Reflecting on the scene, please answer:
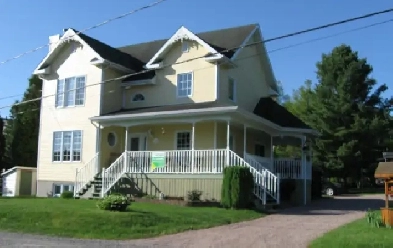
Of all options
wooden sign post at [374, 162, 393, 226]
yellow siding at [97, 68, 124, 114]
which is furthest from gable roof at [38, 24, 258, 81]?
wooden sign post at [374, 162, 393, 226]

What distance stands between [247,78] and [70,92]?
10588 mm

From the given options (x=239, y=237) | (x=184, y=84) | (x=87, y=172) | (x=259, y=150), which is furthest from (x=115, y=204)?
(x=259, y=150)

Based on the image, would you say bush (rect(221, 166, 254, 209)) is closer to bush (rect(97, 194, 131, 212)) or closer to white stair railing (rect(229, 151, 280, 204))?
white stair railing (rect(229, 151, 280, 204))

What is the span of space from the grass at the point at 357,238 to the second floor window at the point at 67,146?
17.5 meters

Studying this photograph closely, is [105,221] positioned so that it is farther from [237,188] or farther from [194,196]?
[194,196]

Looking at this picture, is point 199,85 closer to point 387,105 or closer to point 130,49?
point 130,49

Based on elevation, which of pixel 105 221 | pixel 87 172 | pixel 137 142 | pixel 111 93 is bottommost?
pixel 105 221

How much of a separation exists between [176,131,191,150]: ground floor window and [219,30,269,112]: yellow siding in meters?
2.67

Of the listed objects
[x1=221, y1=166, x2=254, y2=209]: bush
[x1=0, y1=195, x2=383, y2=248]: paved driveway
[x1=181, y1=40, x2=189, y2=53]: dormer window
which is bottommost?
[x1=0, y1=195, x2=383, y2=248]: paved driveway

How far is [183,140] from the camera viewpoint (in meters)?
25.7

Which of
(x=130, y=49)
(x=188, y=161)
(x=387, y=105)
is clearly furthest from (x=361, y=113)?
(x=188, y=161)

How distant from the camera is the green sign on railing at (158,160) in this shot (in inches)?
925

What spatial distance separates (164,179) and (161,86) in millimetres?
5971

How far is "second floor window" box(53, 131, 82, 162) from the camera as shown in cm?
2770
